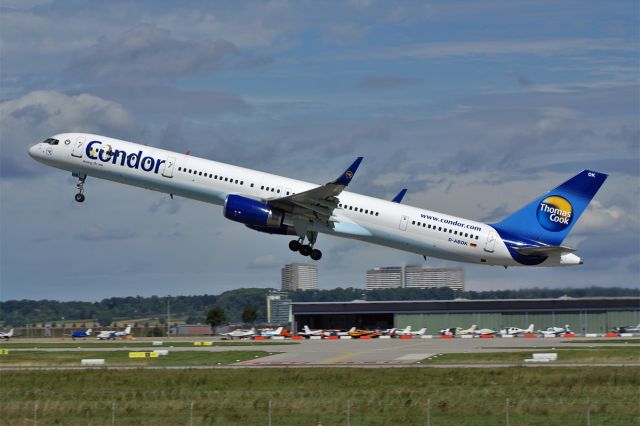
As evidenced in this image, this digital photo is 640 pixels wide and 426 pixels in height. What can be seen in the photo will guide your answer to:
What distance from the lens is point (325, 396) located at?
155ft

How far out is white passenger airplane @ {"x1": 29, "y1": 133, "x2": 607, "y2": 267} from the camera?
227ft

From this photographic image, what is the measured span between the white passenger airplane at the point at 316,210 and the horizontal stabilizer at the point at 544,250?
0.07 meters

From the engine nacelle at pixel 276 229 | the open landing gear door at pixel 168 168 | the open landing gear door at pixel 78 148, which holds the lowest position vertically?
the engine nacelle at pixel 276 229

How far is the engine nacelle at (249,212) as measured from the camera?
6775 cm

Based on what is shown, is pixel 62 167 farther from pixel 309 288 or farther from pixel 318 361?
pixel 309 288

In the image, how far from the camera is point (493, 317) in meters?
144

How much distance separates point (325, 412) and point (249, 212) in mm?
27635

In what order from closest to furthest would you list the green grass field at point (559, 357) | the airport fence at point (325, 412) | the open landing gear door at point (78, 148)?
the airport fence at point (325, 412), the green grass field at point (559, 357), the open landing gear door at point (78, 148)

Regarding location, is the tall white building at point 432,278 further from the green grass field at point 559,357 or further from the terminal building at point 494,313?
the green grass field at point 559,357

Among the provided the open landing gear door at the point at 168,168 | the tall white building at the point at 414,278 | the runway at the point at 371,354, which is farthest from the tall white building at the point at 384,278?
the open landing gear door at the point at 168,168

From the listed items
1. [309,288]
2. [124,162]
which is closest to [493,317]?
[309,288]

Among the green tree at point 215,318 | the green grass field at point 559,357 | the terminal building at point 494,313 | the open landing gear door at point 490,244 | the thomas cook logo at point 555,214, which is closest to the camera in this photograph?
the green grass field at point 559,357

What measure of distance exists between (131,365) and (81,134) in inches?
704

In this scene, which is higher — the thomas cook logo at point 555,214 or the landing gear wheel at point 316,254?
the thomas cook logo at point 555,214
